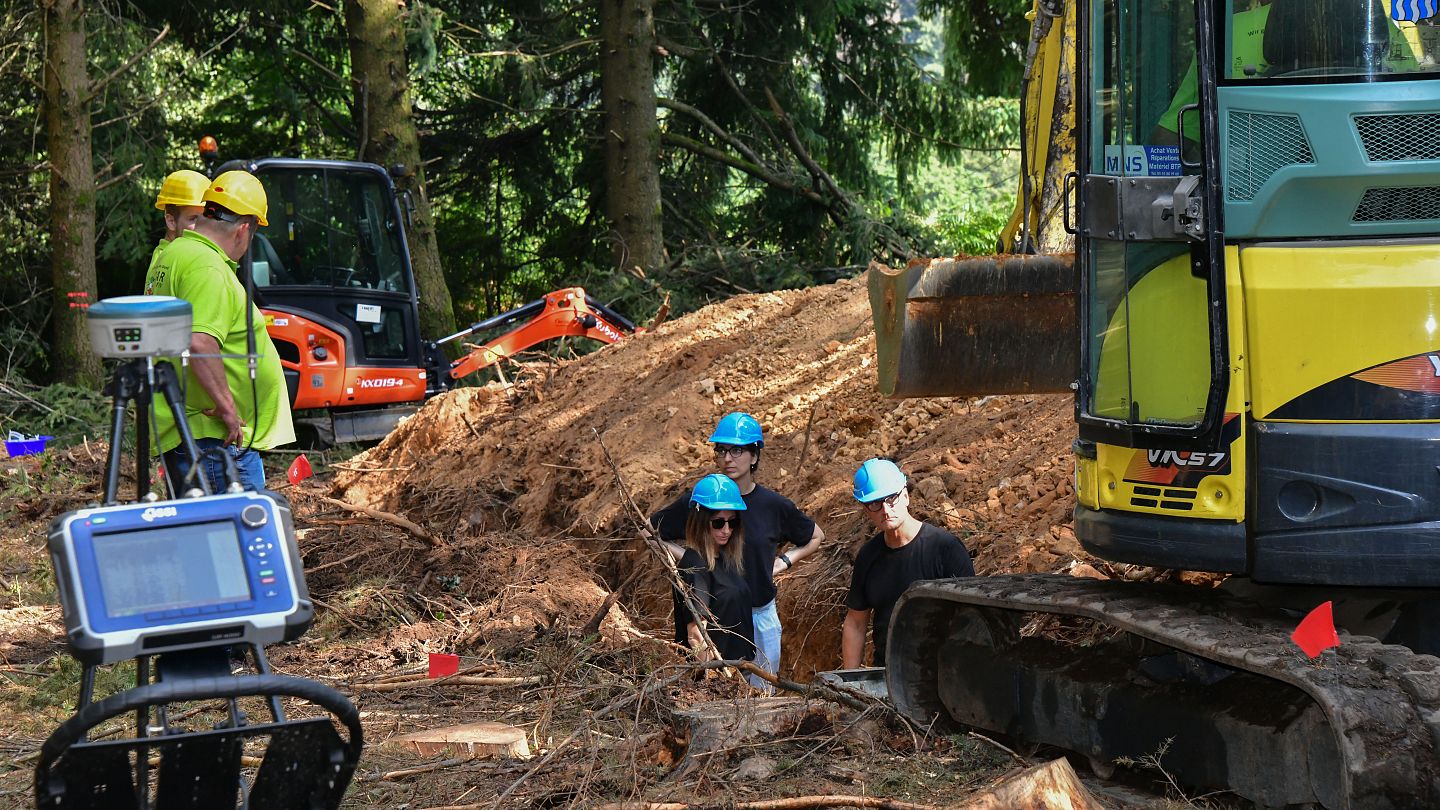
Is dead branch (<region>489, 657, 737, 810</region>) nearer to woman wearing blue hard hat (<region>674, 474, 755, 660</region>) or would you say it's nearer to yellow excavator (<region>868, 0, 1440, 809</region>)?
woman wearing blue hard hat (<region>674, 474, 755, 660</region>)

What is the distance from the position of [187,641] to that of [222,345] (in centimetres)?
273

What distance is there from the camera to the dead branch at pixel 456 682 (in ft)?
22.2

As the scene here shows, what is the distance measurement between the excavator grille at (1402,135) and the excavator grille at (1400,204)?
0.09 meters

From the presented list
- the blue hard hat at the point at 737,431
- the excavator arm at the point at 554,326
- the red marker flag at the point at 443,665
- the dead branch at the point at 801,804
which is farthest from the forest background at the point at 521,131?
the dead branch at the point at 801,804

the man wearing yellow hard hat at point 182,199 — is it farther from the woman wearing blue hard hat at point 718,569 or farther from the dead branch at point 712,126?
the dead branch at point 712,126

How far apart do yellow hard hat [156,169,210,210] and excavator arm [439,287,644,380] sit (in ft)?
21.7

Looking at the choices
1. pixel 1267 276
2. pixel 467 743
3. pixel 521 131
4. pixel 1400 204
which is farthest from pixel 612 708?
pixel 521 131

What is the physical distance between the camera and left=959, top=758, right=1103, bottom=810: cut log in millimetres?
4168

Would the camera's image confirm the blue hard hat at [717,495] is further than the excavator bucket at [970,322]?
Yes

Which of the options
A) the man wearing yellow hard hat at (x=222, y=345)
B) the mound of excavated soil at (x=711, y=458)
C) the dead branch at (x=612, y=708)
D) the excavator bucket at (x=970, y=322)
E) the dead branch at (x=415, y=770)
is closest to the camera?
the dead branch at (x=612, y=708)

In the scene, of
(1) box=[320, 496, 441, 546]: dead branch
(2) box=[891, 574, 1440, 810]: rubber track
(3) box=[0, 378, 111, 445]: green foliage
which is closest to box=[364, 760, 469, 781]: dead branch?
(2) box=[891, 574, 1440, 810]: rubber track

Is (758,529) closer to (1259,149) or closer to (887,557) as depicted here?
(887,557)

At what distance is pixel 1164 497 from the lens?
14.8 feet

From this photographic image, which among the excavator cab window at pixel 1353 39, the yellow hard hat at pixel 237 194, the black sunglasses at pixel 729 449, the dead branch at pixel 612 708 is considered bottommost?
the dead branch at pixel 612 708
